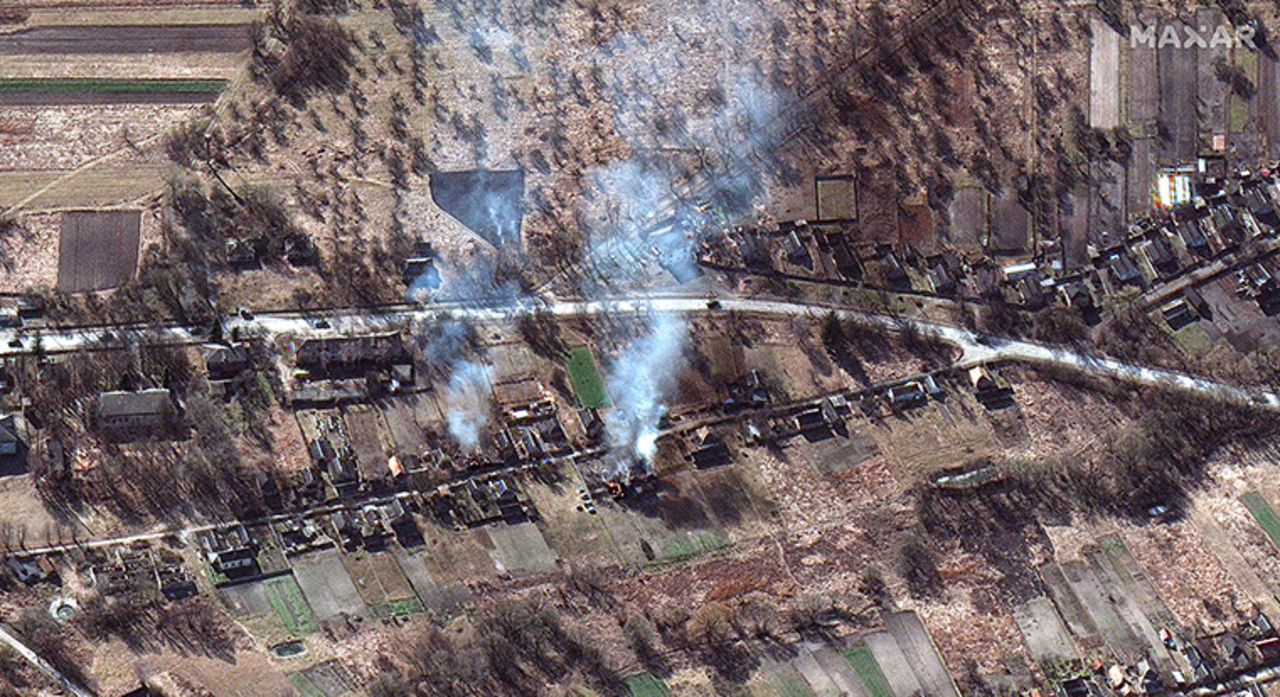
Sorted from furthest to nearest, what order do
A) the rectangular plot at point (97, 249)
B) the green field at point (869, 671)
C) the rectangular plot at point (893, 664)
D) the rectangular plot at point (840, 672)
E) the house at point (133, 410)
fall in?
the rectangular plot at point (97, 249)
the house at point (133, 410)
the rectangular plot at point (893, 664)
the green field at point (869, 671)
the rectangular plot at point (840, 672)

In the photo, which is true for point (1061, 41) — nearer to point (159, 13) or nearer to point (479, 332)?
point (479, 332)

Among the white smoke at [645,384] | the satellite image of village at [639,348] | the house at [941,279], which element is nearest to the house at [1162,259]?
the satellite image of village at [639,348]

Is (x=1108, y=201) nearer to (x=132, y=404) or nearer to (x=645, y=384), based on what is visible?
(x=645, y=384)

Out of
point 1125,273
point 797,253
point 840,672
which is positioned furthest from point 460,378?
point 1125,273

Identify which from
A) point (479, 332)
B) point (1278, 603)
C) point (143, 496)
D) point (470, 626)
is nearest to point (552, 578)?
point (470, 626)

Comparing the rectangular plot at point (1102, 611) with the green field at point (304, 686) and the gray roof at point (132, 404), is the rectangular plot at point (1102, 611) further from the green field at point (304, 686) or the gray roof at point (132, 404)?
the gray roof at point (132, 404)

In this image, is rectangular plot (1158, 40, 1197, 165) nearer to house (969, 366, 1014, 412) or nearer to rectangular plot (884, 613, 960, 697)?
house (969, 366, 1014, 412)
